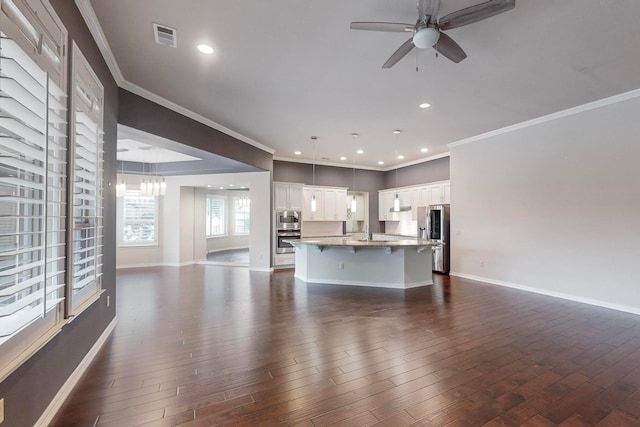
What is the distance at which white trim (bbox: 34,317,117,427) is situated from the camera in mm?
1886

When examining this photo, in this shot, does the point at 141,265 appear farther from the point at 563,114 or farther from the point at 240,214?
the point at 563,114

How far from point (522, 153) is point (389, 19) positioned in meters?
4.26

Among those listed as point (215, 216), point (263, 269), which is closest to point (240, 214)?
point (215, 216)

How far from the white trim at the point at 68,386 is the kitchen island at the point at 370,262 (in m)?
3.58

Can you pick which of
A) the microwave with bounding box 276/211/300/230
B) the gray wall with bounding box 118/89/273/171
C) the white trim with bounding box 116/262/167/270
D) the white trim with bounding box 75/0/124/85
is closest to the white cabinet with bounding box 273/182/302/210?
the microwave with bounding box 276/211/300/230

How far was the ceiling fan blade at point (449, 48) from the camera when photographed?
246 cm

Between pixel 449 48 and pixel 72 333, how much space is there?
4.01 m

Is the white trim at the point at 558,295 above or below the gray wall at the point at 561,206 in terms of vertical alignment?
below

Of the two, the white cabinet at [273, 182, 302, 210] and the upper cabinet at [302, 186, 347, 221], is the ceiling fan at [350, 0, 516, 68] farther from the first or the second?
the upper cabinet at [302, 186, 347, 221]

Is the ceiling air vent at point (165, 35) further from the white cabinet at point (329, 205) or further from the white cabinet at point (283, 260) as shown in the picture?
the white cabinet at point (329, 205)

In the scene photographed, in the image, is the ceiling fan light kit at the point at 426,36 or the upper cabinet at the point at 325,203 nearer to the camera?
the ceiling fan light kit at the point at 426,36

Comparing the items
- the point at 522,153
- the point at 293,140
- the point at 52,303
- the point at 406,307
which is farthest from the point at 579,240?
the point at 52,303

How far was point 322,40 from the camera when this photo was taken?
289 cm

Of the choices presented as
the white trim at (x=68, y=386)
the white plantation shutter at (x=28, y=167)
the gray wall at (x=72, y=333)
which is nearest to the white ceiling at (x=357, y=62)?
the gray wall at (x=72, y=333)
